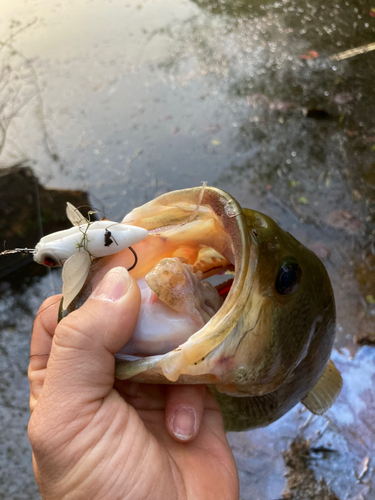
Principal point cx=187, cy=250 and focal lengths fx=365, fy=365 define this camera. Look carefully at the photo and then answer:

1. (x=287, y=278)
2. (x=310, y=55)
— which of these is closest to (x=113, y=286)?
(x=287, y=278)

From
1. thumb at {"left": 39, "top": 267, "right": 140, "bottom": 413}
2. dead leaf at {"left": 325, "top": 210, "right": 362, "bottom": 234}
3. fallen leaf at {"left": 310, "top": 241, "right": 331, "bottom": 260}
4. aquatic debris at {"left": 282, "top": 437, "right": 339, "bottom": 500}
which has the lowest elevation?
aquatic debris at {"left": 282, "top": 437, "right": 339, "bottom": 500}

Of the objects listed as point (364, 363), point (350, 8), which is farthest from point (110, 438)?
point (350, 8)

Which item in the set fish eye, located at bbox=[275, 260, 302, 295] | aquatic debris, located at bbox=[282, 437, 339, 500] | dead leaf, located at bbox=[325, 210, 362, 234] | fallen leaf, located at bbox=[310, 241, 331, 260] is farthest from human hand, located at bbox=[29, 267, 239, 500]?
dead leaf, located at bbox=[325, 210, 362, 234]

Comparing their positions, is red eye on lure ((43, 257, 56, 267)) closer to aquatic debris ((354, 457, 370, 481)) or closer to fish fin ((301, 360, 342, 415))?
fish fin ((301, 360, 342, 415))

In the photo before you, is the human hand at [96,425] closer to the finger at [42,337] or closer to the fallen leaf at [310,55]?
the finger at [42,337]

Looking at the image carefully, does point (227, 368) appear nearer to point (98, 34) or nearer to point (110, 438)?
point (110, 438)
